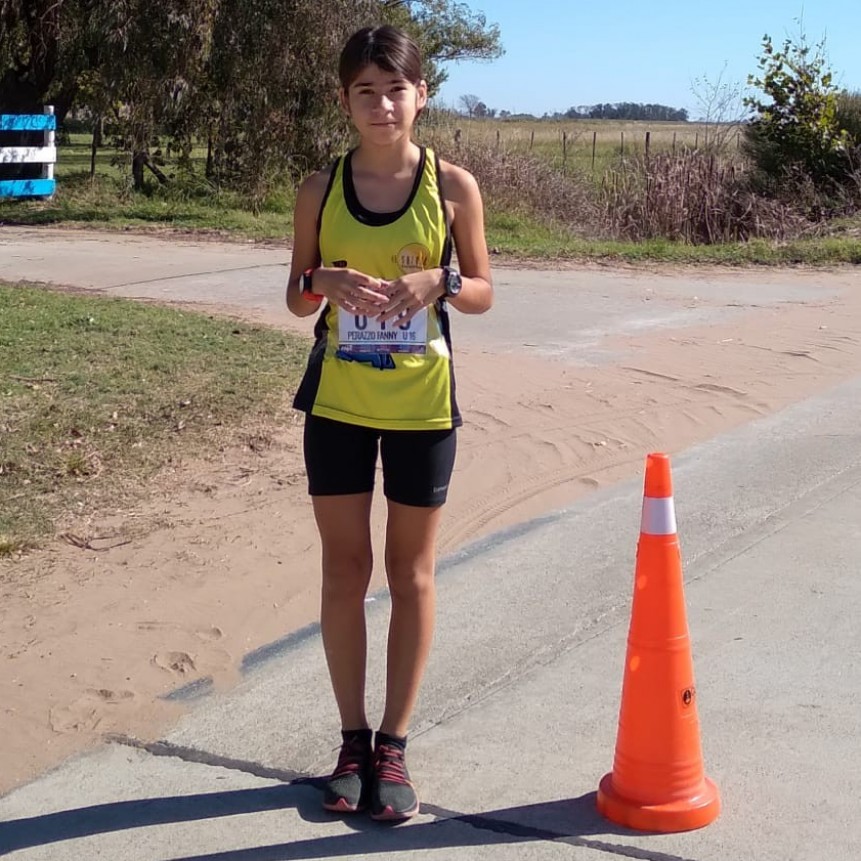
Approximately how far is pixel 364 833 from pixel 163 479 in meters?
3.35

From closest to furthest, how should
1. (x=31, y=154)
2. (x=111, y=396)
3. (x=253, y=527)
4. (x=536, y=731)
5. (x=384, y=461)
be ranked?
1. (x=384, y=461)
2. (x=536, y=731)
3. (x=253, y=527)
4. (x=111, y=396)
5. (x=31, y=154)

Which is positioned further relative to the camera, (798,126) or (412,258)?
(798,126)

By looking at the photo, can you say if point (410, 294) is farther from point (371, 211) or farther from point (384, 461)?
point (384, 461)

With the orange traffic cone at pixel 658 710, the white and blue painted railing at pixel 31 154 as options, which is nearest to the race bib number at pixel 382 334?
the orange traffic cone at pixel 658 710

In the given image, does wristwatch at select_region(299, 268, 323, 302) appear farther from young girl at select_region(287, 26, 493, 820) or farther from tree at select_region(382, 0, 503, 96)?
tree at select_region(382, 0, 503, 96)

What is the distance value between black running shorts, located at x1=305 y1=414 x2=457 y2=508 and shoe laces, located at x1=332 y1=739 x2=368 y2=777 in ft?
2.26

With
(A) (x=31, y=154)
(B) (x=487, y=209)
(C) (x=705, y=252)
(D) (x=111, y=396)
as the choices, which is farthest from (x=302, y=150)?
(D) (x=111, y=396)

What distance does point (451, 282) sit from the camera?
3.47 metres

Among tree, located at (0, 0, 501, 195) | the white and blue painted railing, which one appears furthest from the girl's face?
the white and blue painted railing

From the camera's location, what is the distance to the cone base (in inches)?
136

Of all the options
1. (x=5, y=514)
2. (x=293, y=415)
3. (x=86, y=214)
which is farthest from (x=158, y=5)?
(x=5, y=514)

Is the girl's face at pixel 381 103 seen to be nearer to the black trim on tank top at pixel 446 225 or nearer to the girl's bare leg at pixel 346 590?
the black trim on tank top at pixel 446 225

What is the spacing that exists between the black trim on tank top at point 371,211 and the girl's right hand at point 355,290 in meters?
0.15

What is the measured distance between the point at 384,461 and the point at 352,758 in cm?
82
